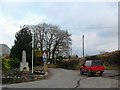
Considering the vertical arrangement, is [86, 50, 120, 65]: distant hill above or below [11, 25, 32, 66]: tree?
below

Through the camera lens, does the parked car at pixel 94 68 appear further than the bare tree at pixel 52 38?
No

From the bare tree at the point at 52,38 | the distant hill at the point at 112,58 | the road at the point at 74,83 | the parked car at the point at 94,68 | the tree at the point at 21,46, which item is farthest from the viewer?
the bare tree at the point at 52,38

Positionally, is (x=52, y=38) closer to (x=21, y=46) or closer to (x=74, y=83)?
(x=21, y=46)

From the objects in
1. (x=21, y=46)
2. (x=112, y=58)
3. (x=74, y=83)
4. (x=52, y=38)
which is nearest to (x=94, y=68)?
(x=74, y=83)

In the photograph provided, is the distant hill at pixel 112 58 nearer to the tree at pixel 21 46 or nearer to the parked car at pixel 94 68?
the parked car at pixel 94 68

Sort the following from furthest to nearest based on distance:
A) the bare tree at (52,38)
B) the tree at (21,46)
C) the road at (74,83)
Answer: the bare tree at (52,38) < the tree at (21,46) < the road at (74,83)

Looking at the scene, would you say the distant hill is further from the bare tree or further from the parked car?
the bare tree

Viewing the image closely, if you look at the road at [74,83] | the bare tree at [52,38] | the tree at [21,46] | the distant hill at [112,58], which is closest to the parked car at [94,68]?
the road at [74,83]

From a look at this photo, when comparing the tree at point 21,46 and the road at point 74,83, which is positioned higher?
the tree at point 21,46

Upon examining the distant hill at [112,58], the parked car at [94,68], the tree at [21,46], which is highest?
the tree at [21,46]

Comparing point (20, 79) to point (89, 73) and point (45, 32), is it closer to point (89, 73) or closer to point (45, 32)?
point (89, 73)

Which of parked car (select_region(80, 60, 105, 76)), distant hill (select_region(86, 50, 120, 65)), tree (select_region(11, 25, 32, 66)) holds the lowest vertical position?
parked car (select_region(80, 60, 105, 76))

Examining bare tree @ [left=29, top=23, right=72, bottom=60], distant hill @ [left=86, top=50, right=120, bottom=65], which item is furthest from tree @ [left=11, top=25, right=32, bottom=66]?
bare tree @ [left=29, top=23, right=72, bottom=60]

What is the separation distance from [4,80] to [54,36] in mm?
52410
